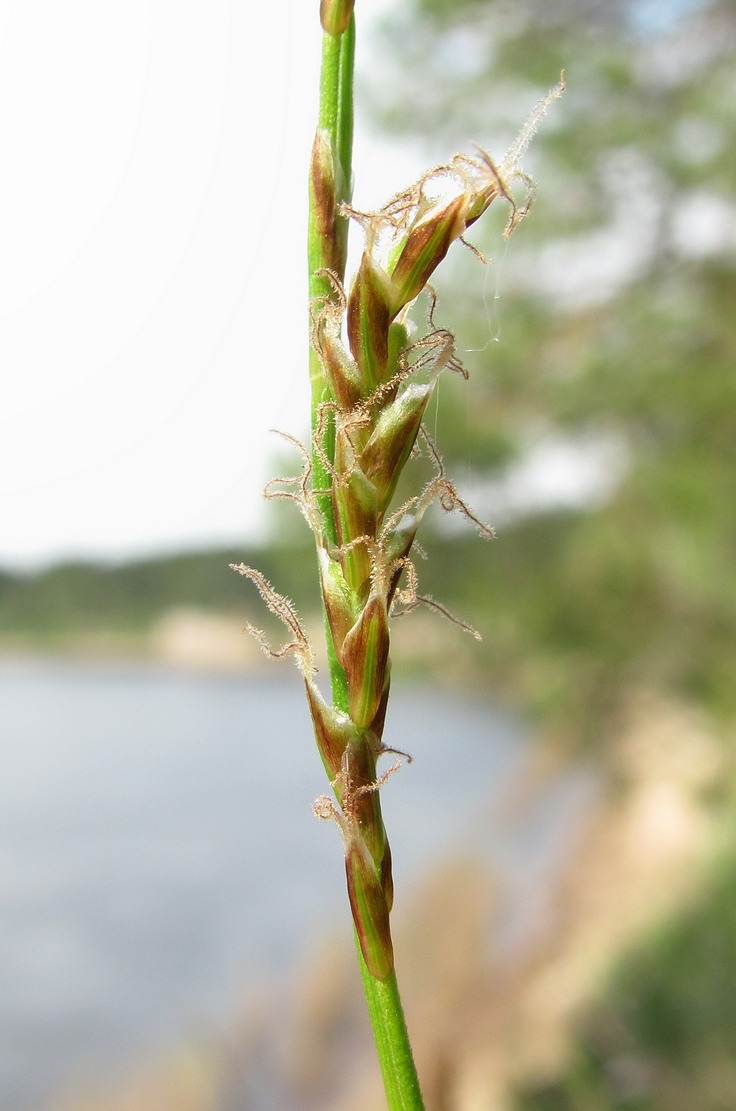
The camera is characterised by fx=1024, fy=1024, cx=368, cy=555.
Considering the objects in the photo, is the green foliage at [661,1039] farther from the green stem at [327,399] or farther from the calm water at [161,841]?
the green stem at [327,399]

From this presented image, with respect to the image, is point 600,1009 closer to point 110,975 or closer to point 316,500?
point 110,975

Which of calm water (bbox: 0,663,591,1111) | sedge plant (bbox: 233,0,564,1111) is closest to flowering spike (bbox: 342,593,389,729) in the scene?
sedge plant (bbox: 233,0,564,1111)

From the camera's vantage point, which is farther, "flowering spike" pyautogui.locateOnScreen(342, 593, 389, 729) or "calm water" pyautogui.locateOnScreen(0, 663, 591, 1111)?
"calm water" pyautogui.locateOnScreen(0, 663, 591, 1111)

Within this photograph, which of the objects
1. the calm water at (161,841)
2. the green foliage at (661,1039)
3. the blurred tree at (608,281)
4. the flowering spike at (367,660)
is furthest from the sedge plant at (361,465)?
the calm water at (161,841)

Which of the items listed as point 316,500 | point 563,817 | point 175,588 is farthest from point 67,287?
point 316,500

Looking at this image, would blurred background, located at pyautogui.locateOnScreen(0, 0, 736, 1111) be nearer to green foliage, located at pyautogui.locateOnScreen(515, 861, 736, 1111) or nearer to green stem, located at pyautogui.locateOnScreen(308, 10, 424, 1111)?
green foliage, located at pyautogui.locateOnScreen(515, 861, 736, 1111)

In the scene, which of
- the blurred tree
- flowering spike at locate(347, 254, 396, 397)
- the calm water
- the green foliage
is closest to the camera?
flowering spike at locate(347, 254, 396, 397)

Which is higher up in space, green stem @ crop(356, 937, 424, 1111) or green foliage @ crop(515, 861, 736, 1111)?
green foliage @ crop(515, 861, 736, 1111)
